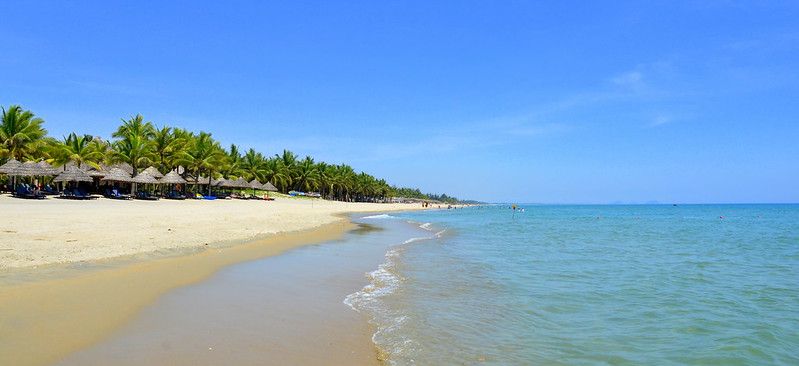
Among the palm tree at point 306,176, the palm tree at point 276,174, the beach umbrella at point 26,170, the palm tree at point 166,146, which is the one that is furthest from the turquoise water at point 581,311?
the palm tree at point 306,176

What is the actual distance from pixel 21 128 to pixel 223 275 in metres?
42.6

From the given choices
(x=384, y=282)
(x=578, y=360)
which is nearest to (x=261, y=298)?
(x=384, y=282)

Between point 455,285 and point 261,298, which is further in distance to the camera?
point 455,285

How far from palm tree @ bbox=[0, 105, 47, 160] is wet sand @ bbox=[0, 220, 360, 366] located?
131 feet

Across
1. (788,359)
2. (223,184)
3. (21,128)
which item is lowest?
(788,359)

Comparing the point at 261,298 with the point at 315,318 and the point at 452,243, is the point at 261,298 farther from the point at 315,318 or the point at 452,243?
the point at 452,243

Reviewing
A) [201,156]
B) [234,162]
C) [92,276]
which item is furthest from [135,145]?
[92,276]

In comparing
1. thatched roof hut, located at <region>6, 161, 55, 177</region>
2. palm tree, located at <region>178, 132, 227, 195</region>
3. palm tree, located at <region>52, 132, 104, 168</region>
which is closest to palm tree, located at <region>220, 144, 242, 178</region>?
palm tree, located at <region>178, 132, 227, 195</region>

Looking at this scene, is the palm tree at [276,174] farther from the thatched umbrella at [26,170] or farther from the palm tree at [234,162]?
the thatched umbrella at [26,170]

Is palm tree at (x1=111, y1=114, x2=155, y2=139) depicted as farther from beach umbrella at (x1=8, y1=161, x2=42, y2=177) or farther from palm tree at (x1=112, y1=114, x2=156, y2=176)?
beach umbrella at (x1=8, y1=161, x2=42, y2=177)

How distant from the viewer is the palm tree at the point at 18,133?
4001 centimetres

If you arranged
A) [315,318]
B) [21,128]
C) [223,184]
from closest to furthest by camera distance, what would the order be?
[315,318] → [21,128] → [223,184]

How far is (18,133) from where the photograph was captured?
133ft

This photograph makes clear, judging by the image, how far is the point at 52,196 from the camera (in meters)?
35.3
